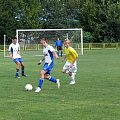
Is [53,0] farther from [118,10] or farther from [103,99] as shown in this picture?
[103,99]

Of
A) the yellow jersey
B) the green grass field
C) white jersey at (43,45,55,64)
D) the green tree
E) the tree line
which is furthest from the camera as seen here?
the tree line

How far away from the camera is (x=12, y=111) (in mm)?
10633

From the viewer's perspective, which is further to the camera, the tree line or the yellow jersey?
the tree line

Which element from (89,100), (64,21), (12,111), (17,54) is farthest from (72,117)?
(64,21)

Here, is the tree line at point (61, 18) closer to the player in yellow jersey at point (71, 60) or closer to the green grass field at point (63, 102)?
the player in yellow jersey at point (71, 60)

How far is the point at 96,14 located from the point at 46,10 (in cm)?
1072

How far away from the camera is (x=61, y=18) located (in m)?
80.8

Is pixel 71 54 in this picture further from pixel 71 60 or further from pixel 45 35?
pixel 45 35

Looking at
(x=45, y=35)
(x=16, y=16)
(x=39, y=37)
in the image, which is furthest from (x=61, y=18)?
(x=45, y=35)

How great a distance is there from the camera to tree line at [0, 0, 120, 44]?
7147 cm

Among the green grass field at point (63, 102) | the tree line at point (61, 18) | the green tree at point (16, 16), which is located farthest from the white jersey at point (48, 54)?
the tree line at point (61, 18)

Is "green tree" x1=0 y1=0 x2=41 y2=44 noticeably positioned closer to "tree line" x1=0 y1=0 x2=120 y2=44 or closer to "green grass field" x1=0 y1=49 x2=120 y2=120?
"tree line" x1=0 y1=0 x2=120 y2=44

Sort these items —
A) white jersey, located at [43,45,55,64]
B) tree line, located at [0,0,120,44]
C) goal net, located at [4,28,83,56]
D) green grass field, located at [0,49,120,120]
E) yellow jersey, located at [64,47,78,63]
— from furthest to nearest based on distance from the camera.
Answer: tree line, located at [0,0,120,44] → goal net, located at [4,28,83,56] → yellow jersey, located at [64,47,78,63] → white jersey, located at [43,45,55,64] → green grass field, located at [0,49,120,120]

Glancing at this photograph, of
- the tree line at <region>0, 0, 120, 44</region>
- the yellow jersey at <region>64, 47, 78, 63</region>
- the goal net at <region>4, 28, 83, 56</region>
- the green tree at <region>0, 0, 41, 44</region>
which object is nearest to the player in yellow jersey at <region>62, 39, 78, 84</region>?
the yellow jersey at <region>64, 47, 78, 63</region>
